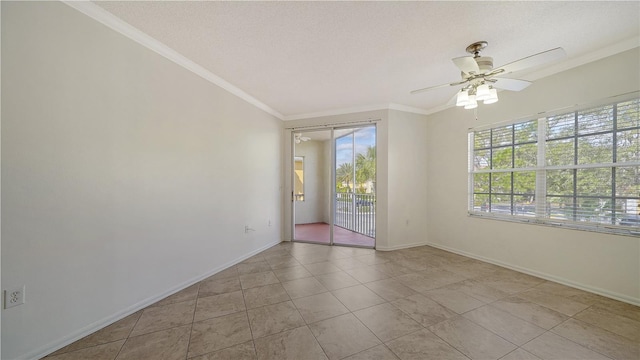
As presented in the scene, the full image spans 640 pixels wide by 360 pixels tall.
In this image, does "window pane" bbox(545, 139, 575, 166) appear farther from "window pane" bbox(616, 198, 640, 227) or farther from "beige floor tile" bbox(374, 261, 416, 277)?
"beige floor tile" bbox(374, 261, 416, 277)

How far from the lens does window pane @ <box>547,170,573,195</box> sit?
267cm

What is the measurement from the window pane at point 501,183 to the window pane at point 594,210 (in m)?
0.74

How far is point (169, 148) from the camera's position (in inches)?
94.6

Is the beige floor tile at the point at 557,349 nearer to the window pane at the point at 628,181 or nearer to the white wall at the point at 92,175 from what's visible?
the window pane at the point at 628,181

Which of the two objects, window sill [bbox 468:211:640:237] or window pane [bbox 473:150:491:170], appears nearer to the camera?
window sill [bbox 468:211:640:237]

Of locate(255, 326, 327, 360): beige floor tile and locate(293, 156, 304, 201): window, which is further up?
locate(293, 156, 304, 201): window

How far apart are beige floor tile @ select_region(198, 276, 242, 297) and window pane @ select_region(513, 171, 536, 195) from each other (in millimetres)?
3876

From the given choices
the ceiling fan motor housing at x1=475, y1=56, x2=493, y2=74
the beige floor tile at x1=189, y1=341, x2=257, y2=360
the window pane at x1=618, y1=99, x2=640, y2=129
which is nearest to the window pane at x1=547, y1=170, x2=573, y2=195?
the window pane at x1=618, y1=99, x2=640, y2=129

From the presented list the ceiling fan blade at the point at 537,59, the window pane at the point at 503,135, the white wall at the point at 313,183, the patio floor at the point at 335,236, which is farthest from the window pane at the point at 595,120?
the white wall at the point at 313,183

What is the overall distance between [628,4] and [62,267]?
4725mm

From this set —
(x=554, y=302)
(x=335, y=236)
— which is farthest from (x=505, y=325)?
(x=335, y=236)

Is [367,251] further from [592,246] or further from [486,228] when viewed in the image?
[592,246]

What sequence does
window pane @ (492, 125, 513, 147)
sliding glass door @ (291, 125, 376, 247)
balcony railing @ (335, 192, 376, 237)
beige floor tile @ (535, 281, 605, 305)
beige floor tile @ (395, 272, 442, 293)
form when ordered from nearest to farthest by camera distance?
1. beige floor tile @ (535, 281, 605, 305)
2. beige floor tile @ (395, 272, 442, 293)
3. window pane @ (492, 125, 513, 147)
4. sliding glass door @ (291, 125, 376, 247)
5. balcony railing @ (335, 192, 376, 237)

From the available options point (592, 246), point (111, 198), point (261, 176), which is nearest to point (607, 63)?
point (592, 246)
